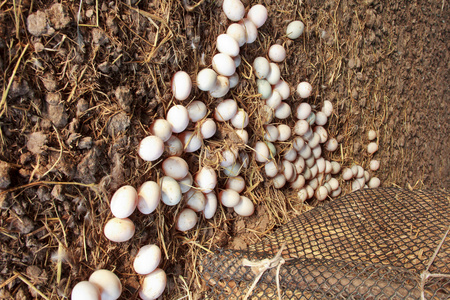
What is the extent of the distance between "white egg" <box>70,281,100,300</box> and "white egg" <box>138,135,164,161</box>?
0.37 metres

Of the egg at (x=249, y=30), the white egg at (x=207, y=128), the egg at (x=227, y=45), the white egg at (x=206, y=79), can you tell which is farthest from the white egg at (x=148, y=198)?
the egg at (x=249, y=30)

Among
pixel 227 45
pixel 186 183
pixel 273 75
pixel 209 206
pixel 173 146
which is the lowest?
pixel 209 206

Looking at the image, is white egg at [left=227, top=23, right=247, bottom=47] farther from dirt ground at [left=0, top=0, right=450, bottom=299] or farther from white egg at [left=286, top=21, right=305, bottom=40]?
white egg at [left=286, top=21, right=305, bottom=40]

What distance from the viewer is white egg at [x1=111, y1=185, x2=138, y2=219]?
98 centimetres

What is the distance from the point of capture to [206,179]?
121 cm

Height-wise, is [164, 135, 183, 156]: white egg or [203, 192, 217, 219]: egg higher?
[164, 135, 183, 156]: white egg

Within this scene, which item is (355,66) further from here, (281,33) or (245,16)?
(245,16)

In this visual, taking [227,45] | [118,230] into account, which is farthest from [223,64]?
[118,230]

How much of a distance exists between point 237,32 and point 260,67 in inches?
7.2

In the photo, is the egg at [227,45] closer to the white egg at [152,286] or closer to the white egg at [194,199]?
the white egg at [194,199]

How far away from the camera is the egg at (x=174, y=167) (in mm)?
1118

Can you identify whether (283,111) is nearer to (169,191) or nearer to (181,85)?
(181,85)

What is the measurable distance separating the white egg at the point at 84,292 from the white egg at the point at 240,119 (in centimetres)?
71

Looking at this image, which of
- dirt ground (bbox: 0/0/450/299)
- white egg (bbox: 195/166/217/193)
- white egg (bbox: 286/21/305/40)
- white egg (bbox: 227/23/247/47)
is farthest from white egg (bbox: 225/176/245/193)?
white egg (bbox: 286/21/305/40)
